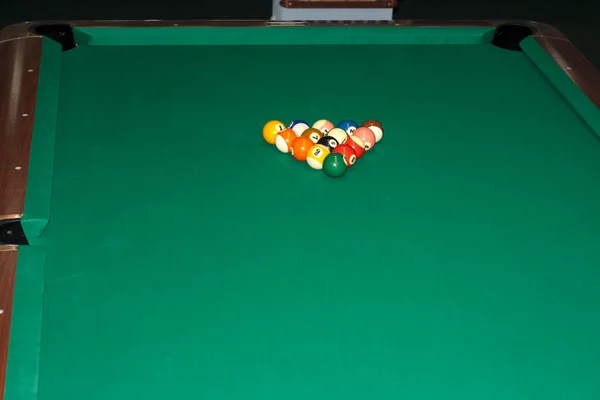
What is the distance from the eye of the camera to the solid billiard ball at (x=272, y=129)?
1.81 meters

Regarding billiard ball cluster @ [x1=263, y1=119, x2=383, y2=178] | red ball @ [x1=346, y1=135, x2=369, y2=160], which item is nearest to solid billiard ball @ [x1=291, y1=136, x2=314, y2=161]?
billiard ball cluster @ [x1=263, y1=119, x2=383, y2=178]

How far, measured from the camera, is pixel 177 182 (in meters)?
1.68

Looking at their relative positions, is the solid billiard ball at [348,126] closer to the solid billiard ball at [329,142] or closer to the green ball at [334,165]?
the solid billiard ball at [329,142]

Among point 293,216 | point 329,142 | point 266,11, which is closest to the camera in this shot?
point 293,216

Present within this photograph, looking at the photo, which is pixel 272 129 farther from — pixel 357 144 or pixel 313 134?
pixel 357 144

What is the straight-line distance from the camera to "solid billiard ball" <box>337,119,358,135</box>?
186cm

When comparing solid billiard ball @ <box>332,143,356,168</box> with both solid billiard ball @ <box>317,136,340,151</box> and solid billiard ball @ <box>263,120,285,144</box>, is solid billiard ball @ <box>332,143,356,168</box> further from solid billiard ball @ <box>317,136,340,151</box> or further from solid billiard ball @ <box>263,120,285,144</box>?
solid billiard ball @ <box>263,120,285,144</box>

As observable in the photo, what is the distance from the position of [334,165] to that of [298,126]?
0.74 feet

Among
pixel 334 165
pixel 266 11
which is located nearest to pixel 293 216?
pixel 334 165

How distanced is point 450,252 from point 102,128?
3.35 feet

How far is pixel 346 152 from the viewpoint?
1709 millimetres

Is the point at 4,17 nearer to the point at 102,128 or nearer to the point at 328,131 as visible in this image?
the point at 102,128

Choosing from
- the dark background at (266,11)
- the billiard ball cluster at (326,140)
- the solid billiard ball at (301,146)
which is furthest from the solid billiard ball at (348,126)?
the dark background at (266,11)

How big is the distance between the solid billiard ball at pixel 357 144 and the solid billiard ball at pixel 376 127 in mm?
74
